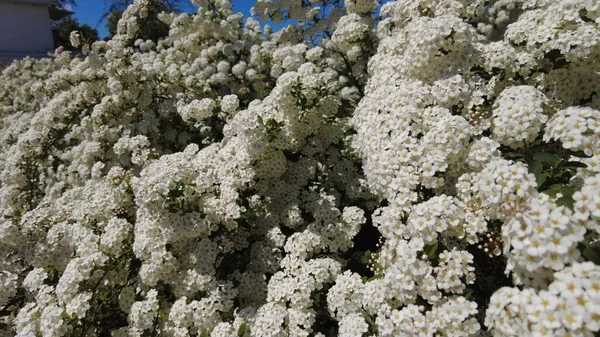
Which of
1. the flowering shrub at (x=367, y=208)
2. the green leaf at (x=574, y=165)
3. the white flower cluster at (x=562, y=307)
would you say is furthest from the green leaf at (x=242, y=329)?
the green leaf at (x=574, y=165)

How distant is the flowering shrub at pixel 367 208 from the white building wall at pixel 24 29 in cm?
2330

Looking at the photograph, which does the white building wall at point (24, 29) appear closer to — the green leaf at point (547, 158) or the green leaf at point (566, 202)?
the green leaf at point (547, 158)

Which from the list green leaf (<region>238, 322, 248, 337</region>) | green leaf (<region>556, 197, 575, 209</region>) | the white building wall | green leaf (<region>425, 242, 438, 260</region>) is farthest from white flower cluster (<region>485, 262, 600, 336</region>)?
the white building wall

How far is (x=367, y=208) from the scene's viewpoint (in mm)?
3312

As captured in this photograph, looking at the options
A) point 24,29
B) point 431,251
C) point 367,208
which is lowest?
point 367,208

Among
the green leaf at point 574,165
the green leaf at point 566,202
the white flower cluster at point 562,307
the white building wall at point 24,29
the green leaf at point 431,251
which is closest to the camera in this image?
the white flower cluster at point 562,307

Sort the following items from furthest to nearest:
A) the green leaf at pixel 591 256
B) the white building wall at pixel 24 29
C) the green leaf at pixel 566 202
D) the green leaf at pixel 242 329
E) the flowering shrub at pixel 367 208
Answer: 1. the white building wall at pixel 24 29
2. the green leaf at pixel 242 329
3. the flowering shrub at pixel 367 208
4. the green leaf at pixel 566 202
5. the green leaf at pixel 591 256

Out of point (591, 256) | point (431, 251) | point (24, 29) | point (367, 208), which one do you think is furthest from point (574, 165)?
point (24, 29)

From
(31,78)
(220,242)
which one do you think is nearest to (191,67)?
(220,242)

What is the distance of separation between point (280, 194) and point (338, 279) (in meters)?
1.00

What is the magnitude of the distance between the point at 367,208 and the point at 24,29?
2757 centimetres

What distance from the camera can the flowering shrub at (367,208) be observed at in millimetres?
1725

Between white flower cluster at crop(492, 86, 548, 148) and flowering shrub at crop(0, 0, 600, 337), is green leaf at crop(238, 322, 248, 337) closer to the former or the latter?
flowering shrub at crop(0, 0, 600, 337)

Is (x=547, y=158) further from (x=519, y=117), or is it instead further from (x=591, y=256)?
(x=591, y=256)
